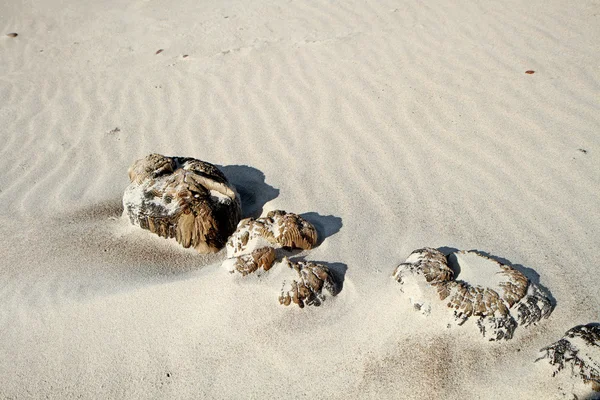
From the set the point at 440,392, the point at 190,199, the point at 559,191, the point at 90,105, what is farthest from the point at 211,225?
the point at 90,105

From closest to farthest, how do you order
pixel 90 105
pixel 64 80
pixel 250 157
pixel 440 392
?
pixel 440 392
pixel 250 157
pixel 90 105
pixel 64 80

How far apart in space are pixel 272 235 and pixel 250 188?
91 centimetres

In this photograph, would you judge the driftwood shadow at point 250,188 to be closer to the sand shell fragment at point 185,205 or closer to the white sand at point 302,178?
the white sand at point 302,178

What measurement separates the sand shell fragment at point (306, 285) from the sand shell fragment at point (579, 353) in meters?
1.08

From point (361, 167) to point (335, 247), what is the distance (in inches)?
39.0

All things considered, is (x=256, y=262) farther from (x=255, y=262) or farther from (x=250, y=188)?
(x=250, y=188)

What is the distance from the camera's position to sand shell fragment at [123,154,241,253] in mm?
3084

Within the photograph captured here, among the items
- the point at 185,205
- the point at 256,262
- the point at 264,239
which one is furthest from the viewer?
the point at 185,205

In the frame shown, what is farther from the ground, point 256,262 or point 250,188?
point 256,262

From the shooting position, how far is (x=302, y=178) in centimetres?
379

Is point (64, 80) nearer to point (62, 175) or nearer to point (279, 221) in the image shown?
point (62, 175)

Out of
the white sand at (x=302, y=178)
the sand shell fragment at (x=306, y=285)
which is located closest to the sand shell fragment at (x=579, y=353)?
the white sand at (x=302, y=178)

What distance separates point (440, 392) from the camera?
7.54 ft

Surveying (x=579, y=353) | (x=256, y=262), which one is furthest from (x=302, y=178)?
(x=579, y=353)
